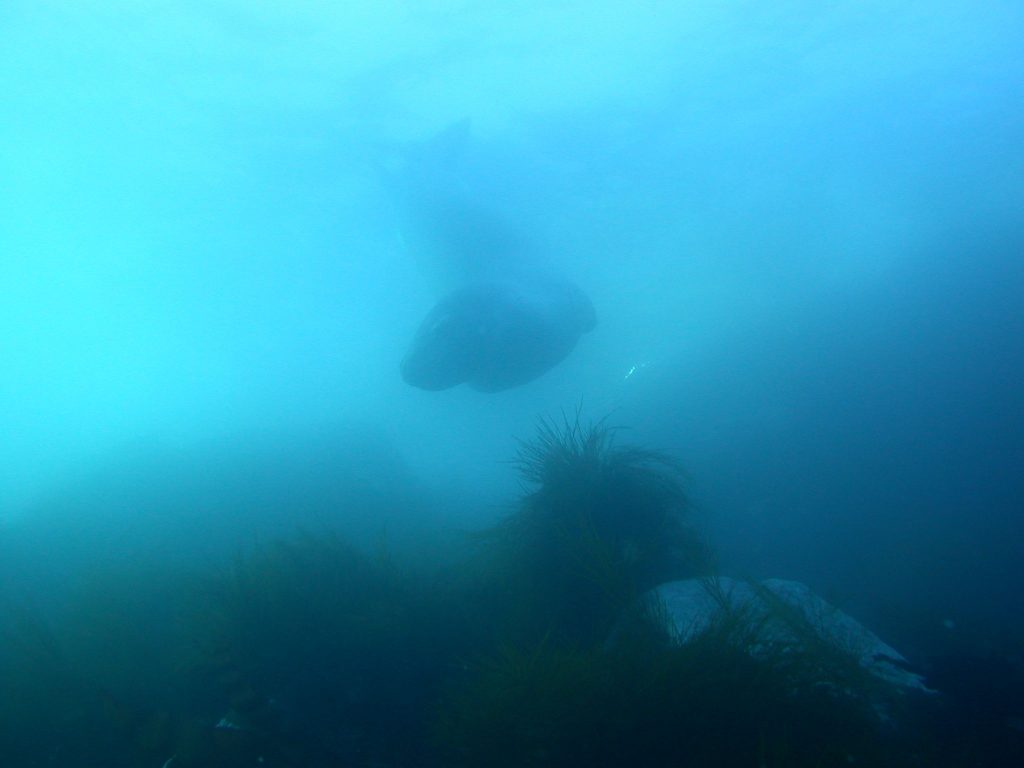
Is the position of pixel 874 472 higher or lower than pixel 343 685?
higher

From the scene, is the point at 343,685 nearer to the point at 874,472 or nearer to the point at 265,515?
the point at 874,472

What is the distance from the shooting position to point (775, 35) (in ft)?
57.7

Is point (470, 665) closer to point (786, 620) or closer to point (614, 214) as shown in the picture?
point (786, 620)

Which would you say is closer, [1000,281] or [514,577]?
[514,577]

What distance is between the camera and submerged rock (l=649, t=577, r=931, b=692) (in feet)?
13.9

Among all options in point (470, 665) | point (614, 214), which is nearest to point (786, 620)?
point (470, 665)

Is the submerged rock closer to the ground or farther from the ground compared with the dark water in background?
closer to the ground

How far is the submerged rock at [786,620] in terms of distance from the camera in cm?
425

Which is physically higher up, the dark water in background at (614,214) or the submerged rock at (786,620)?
the dark water in background at (614,214)

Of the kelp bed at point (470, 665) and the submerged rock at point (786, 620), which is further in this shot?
the submerged rock at point (786, 620)

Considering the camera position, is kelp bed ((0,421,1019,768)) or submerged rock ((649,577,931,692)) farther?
submerged rock ((649,577,931,692))

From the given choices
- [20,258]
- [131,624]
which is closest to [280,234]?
[20,258]

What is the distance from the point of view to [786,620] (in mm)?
4277

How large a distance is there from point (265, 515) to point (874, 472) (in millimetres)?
10685
